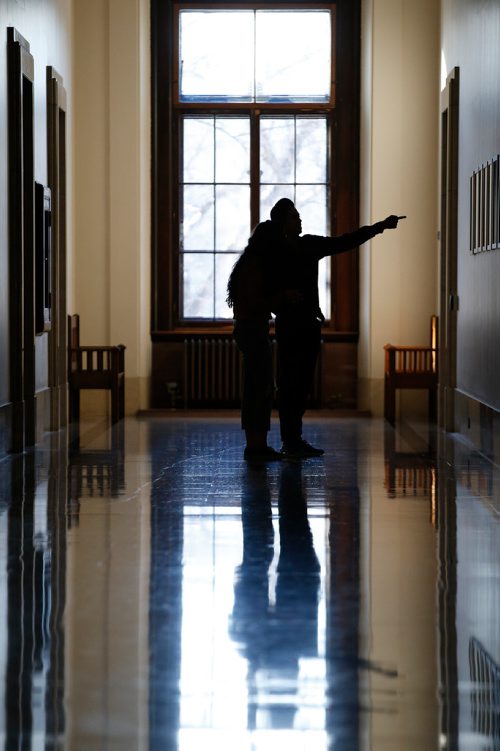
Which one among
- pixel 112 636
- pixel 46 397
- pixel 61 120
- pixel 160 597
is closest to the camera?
pixel 112 636

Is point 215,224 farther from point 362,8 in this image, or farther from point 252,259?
point 252,259

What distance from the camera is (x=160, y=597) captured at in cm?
465

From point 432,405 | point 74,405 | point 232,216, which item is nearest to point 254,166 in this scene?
point 232,216

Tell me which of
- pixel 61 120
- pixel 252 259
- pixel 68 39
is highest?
pixel 68 39

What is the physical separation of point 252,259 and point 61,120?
13.9 feet

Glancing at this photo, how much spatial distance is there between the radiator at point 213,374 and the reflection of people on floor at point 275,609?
24.7 feet

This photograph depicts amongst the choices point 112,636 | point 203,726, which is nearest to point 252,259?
point 112,636

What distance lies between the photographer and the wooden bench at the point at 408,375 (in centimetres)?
1301

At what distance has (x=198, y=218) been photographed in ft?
49.0

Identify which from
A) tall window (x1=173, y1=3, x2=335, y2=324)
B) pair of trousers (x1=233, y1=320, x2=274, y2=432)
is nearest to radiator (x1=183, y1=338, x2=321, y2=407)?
tall window (x1=173, y1=3, x2=335, y2=324)

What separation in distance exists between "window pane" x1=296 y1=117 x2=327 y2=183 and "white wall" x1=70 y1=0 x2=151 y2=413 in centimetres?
184

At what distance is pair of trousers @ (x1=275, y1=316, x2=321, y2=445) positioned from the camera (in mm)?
9250

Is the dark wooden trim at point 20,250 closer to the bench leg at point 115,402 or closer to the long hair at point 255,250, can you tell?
the long hair at point 255,250

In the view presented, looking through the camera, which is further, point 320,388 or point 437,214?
point 320,388
